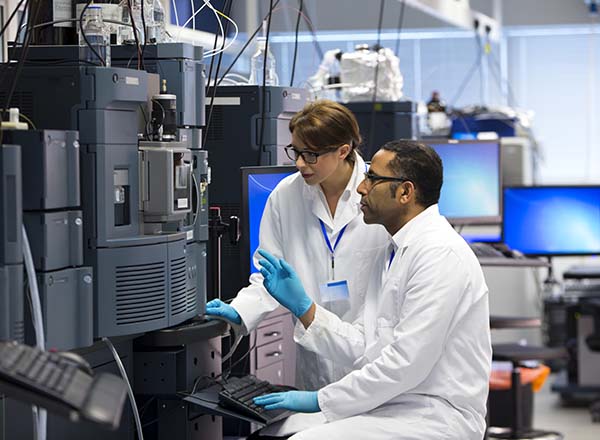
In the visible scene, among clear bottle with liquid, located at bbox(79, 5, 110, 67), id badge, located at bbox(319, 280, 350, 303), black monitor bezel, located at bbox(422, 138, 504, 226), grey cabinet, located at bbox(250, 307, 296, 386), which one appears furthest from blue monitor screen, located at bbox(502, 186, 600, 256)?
clear bottle with liquid, located at bbox(79, 5, 110, 67)

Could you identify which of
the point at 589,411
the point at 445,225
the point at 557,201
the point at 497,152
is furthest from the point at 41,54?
the point at 589,411

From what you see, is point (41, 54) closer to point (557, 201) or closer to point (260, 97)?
point (260, 97)

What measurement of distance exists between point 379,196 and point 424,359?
0.39 meters

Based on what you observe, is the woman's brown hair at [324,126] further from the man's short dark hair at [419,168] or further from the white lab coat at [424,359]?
the white lab coat at [424,359]

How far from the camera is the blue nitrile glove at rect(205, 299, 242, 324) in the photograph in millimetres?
2549

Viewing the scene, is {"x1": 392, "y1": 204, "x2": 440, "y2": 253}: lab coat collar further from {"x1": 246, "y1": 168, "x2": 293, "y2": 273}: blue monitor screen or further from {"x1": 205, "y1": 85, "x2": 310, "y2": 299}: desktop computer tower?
{"x1": 205, "y1": 85, "x2": 310, "y2": 299}: desktop computer tower

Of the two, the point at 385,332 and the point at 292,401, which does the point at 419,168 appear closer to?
the point at 385,332

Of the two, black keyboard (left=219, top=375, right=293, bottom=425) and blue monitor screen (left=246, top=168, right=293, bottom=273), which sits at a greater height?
blue monitor screen (left=246, top=168, right=293, bottom=273)

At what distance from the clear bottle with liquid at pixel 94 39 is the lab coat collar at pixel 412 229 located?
2.41 ft

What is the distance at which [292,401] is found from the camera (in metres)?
2.37

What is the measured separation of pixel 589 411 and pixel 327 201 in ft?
10.3

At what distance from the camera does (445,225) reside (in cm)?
236

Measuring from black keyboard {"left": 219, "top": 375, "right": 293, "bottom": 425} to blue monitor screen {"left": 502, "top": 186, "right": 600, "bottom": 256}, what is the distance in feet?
8.58

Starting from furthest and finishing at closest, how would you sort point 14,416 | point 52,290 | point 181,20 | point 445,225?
1. point 181,20
2. point 445,225
3. point 14,416
4. point 52,290
